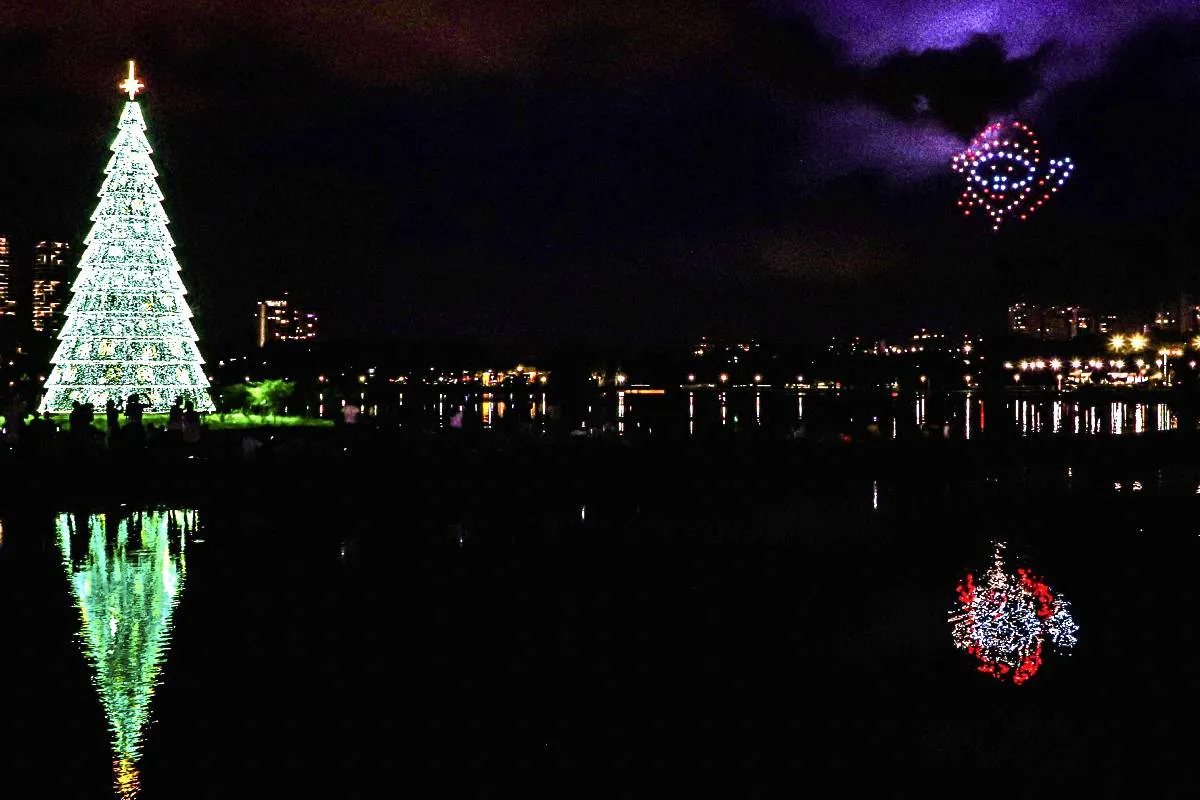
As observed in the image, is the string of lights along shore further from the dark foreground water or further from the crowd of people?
the dark foreground water

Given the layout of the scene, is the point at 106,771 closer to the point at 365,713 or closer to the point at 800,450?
the point at 365,713

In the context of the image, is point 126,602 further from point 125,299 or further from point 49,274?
point 49,274

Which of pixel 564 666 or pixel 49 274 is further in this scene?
pixel 49 274

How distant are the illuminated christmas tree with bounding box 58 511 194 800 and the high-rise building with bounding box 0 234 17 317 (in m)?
189

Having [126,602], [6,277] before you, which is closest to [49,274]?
[6,277]

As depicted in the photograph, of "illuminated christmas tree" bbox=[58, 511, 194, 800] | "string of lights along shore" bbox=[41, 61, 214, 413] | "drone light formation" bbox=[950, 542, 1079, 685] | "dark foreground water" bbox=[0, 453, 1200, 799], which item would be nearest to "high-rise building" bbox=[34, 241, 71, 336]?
"string of lights along shore" bbox=[41, 61, 214, 413]

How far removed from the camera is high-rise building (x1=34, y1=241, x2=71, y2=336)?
593 ft

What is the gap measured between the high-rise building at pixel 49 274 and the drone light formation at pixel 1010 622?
614 ft

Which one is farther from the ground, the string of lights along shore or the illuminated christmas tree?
the string of lights along shore

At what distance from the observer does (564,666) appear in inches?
336

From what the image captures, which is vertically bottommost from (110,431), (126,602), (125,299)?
(126,602)

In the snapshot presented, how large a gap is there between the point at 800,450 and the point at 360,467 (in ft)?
34.6

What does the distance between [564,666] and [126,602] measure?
448cm

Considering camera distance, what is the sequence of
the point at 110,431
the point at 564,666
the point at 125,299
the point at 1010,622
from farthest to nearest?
the point at 125,299, the point at 110,431, the point at 1010,622, the point at 564,666
